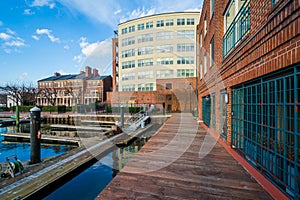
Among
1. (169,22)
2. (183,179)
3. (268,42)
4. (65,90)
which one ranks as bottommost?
(183,179)

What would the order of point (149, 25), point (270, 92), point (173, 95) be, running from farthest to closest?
1. point (149, 25)
2. point (173, 95)
3. point (270, 92)

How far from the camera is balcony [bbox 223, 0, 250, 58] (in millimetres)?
3367

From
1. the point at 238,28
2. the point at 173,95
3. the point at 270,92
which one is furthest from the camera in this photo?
the point at 173,95

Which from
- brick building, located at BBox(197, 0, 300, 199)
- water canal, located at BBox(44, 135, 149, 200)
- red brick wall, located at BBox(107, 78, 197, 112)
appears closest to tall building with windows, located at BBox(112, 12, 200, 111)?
red brick wall, located at BBox(107, 78, 197, 112)

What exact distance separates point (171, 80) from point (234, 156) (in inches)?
965

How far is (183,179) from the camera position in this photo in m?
2.52

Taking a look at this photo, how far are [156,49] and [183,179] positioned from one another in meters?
29.3

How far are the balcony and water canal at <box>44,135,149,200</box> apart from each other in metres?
5.69

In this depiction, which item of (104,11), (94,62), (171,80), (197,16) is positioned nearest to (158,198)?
(94,62)

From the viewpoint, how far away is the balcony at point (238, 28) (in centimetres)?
337

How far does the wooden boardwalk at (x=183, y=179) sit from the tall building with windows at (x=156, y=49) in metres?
23.6

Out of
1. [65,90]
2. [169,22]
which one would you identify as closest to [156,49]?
[169,22]

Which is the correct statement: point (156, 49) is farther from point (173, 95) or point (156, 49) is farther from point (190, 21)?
point (173, 95)

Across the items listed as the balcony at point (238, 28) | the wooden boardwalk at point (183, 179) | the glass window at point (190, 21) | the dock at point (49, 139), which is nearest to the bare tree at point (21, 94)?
the dock at point (49, 139)
